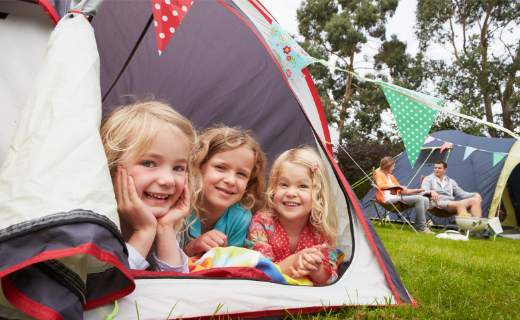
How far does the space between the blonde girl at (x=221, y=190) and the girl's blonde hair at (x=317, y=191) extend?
0.13 m

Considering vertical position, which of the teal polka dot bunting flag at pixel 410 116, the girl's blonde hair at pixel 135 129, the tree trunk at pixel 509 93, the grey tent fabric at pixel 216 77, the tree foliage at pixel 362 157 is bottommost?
the tree foliage at pixel 362 157

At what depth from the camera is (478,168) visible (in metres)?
5.42

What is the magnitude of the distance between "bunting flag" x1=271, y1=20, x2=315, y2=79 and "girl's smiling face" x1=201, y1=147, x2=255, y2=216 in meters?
0.47

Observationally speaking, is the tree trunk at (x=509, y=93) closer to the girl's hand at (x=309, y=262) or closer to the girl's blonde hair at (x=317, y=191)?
the girl's blonde hair at (x=317, y=191)

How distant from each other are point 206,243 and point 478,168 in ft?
17.6

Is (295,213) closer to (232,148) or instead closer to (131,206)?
(232,148)

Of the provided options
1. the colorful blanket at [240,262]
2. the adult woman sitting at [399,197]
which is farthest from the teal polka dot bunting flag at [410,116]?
the adult woman sitting at [399,197]

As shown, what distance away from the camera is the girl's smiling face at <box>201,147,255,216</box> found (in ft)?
5.23

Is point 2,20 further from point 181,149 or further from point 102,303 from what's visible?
point 102,303

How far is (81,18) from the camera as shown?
3.75 ft

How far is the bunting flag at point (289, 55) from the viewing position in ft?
5.70

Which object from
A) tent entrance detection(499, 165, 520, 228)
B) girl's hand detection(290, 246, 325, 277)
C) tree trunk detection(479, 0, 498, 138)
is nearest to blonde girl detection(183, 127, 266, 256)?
girl's hand detection(290, 246, 325, 277)

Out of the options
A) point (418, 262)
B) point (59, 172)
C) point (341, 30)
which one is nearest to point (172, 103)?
point (59, 172)

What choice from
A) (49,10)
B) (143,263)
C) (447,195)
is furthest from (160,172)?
(447,195)
